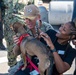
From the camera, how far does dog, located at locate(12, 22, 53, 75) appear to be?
257cm

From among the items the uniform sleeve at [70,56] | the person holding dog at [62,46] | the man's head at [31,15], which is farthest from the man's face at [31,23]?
the uniform sleeve at [70,56]

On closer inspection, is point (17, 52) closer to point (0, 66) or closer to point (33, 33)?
point (33, 33)

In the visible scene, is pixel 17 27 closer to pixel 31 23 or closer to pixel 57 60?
pixel 31 23

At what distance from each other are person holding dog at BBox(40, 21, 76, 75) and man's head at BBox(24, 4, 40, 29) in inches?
7.5

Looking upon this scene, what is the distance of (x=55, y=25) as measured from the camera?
8.10 meters

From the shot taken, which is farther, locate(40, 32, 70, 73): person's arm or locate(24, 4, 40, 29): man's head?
locate(24, 4, 40, 29): man's head

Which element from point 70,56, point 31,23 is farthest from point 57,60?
point 31,23

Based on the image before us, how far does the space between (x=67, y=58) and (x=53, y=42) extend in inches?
8.5

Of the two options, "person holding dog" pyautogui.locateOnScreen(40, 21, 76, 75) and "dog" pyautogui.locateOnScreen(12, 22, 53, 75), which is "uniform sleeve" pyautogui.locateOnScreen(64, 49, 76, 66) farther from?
"dog" pyautogui.locateOnScreen(12, 22, 53, 75)

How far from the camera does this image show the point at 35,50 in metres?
2.61

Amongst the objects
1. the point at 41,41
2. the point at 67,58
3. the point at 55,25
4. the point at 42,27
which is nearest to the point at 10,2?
the point at 42,27

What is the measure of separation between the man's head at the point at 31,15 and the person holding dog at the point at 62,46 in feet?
0.62

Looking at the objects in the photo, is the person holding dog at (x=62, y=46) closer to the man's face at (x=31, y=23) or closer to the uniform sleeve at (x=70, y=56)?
the uniform sleeve at (x=70, y=56)

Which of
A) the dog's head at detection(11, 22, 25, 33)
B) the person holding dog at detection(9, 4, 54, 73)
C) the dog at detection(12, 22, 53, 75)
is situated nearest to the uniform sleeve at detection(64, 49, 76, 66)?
the dog at detection(12, 22, 53, 75)
